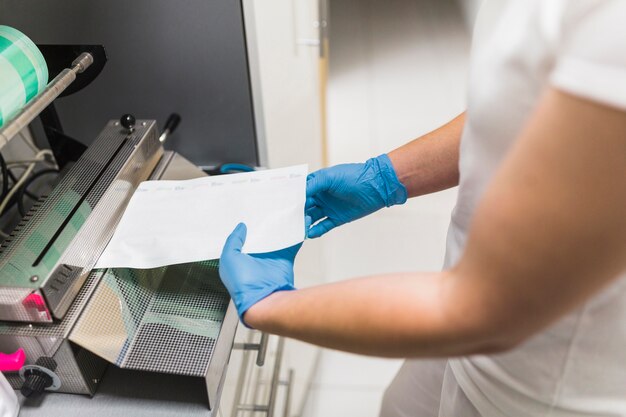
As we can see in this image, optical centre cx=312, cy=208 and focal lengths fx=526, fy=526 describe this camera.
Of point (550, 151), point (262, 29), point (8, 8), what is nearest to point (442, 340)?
point (550, 151)

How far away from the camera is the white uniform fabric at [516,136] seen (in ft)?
1.36

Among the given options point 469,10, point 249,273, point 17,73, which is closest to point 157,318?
point 249,273

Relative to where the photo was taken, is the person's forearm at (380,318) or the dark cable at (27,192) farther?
the dark cable at (27,192)

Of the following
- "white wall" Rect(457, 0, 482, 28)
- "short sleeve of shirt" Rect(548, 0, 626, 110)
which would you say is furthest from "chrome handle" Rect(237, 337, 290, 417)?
"white wall" Rect(457, 0, 482, 28)

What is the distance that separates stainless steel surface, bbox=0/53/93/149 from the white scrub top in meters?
0.57

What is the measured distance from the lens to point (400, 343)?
540 millimetres

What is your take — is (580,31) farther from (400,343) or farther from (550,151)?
(400,343)

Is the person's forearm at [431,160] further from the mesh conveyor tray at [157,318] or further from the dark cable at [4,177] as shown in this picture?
the dark cable at [4,177]

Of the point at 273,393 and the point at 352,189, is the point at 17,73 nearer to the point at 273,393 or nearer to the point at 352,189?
the point at 352,189

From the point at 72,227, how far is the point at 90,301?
0.12 meters

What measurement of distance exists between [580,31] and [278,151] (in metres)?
0.79

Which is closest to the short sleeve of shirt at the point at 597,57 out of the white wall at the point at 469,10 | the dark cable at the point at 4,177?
the dark cable at the point at 4,177

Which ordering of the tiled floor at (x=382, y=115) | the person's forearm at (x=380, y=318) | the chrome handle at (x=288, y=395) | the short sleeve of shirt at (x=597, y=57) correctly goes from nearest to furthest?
the short sleeve of shirt at (x=597, y=57) → the person's forearm at (x=380, y=318) → the chrome handle at (x=288, y=395) → the tiled floor at (x=382, y=115)

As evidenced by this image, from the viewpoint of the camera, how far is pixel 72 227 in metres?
0.77
